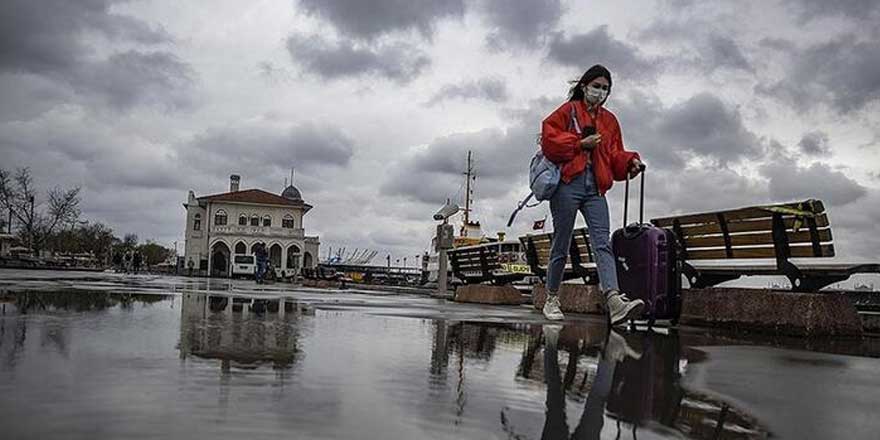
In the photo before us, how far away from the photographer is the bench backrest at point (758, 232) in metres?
6.03

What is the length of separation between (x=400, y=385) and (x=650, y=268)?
3.69m

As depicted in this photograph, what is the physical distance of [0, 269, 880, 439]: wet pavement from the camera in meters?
2.07

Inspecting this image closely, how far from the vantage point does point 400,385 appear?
2.78 metres

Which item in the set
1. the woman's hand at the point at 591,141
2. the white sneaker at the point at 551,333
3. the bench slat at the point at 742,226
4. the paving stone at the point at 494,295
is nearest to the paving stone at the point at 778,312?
the bench slat at the point at 742,226

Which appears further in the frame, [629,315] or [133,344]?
[629,315]

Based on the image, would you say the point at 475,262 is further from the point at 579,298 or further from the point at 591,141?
the point at 591,141

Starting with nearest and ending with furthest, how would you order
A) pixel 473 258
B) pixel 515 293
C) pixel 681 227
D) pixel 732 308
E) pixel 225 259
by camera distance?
pixel 732 308, pixel 681 227, pixel 515 293, pixel 473 258, pixel 225 259

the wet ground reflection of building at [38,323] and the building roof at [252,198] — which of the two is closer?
the wet ground reflection of building at [38,323]

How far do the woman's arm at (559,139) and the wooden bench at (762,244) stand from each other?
5.34 ft

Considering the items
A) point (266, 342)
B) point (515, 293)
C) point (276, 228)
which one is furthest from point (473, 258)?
point (276, 228)

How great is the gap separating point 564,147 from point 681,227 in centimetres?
268

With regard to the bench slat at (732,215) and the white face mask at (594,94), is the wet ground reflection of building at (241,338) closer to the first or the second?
the white face mask at (594,94)

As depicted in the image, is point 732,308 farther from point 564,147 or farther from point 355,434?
point 355,434

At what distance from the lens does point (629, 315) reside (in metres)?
5.43
